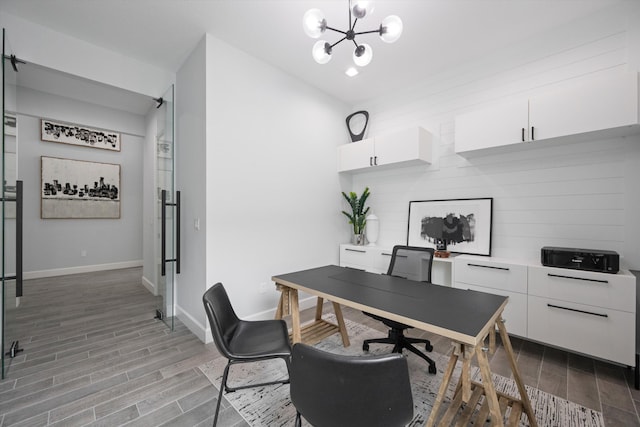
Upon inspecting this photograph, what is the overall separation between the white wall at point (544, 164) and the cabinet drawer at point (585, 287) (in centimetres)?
47

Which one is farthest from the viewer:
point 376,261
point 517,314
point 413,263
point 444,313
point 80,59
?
point 376,261

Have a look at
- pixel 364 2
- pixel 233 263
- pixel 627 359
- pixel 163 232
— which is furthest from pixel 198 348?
pixel 627 359

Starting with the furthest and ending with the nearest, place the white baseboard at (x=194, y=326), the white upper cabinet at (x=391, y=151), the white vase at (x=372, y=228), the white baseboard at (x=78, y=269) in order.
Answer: the white baseboard at (x=78, y=269), the white vase at (x=372, y=228), the white upper cabinet at (x=391, y=151), the white baseboard at (x=194, y=326)

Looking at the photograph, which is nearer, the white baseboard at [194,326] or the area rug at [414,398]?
the area rug at [414,398]

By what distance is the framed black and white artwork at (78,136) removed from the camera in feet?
17.1

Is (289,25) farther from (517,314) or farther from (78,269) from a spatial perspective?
(78,269)

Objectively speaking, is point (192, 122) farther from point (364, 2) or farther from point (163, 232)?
point (364, 2)

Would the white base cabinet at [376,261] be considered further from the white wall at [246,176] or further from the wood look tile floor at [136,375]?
the wood look tile floor at [136,375]

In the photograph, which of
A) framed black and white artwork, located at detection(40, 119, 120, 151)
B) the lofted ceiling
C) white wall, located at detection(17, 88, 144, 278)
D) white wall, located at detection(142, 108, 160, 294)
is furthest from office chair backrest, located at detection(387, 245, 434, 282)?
framed black and white artwork, located at detection(40, 119, 120, 151)

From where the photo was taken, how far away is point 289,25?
2.56 metres

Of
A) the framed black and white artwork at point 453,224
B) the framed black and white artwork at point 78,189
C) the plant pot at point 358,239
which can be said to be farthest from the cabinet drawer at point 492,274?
the framed black and white artwork at point 78,189

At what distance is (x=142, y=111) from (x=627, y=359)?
22.7ft

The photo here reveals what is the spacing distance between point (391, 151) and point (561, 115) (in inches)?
65.5

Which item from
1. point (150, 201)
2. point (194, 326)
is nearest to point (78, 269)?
point (150, 201)
